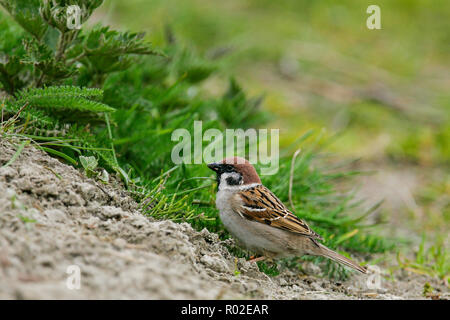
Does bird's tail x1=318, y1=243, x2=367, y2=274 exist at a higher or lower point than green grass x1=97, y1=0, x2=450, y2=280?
lower

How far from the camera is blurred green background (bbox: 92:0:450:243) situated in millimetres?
6461

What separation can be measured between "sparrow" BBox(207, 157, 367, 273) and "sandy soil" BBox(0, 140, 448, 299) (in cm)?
17

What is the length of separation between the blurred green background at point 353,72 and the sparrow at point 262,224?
1.99m

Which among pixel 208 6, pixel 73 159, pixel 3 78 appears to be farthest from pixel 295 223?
pixel 208 6

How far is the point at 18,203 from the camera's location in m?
2.62

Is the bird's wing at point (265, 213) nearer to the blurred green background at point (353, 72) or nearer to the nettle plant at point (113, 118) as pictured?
the nettle plant at point (113, 118)

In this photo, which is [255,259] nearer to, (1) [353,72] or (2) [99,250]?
(2) [99,250]

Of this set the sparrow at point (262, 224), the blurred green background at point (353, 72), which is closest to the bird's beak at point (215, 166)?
the sparrow at point (262, 224)

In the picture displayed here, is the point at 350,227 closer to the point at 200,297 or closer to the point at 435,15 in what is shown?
the point at 200,297

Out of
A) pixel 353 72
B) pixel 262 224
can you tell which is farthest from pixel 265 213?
pixel 353 72

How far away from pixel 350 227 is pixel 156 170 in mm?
1598

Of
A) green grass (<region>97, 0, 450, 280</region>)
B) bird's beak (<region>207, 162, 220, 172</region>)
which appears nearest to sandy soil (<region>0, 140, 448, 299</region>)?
bird's beak (<region>207, 162, 220, 172</region>)

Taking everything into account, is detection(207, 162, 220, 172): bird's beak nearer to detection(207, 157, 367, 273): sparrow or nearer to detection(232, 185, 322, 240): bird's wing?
detection(207, 157, 367, 273): sparrow

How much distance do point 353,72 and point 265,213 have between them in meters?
5.60
